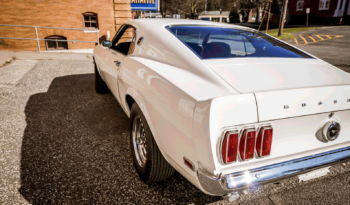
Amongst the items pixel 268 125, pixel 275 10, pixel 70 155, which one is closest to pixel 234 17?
pixel 275 10

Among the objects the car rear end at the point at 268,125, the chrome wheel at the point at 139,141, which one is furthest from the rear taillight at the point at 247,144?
the chrome wheel at the point at 139,141

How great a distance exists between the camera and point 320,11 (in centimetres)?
3444

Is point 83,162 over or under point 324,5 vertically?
under

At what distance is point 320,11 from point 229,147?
40733 millimetres

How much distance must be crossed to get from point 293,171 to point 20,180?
2469 mm

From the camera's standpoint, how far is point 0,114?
4078mm

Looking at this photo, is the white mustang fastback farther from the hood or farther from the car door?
the car door

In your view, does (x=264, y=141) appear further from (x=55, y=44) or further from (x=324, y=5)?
(x=324, y=5)

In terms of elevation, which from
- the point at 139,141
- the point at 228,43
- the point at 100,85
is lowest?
the point at 100,85

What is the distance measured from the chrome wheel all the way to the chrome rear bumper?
42.4 inches

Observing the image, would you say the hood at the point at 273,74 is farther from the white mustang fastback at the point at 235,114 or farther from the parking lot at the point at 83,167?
the parking lot at the point at 83,167

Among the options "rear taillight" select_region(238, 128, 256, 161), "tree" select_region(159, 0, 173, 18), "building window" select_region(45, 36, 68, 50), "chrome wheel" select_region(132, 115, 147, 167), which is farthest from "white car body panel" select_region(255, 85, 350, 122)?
"tree" select_region(159, 0, 173, 18)

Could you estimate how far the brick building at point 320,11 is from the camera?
31.9 m

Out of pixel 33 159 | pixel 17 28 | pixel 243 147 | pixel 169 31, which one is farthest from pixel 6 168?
pixel 17 28
